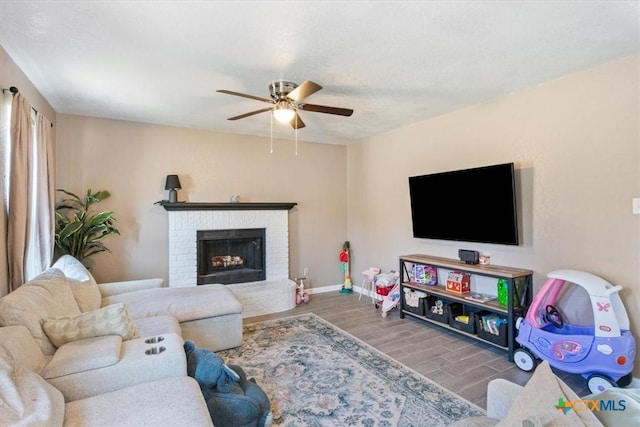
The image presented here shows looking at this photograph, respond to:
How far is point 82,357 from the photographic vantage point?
1.77 m

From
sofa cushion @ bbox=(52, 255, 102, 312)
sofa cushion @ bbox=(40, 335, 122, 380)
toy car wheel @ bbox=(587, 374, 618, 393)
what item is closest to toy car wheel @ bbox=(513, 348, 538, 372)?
toy car wheel @ bbox=(587, 374, 618, 393)

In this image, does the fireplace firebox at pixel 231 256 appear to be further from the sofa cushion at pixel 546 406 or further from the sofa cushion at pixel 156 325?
the sofa cushion at pixel 546 406

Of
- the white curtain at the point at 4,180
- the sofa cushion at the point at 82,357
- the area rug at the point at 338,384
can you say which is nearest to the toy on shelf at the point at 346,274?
the area rug at the point at 338,384

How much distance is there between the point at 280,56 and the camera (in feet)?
8.18

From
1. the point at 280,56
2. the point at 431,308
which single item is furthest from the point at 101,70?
the point at 431,308

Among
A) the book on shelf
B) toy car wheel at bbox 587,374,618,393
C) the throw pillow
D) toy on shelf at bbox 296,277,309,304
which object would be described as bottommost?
toy car wheel at bbox 587,374,618,393

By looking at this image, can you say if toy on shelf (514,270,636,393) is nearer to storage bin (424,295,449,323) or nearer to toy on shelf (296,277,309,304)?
storage bin (424,295,449,323)

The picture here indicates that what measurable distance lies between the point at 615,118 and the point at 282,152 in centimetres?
396

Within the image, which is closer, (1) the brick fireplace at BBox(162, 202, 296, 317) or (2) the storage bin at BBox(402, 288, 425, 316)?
(2) the storage bin at BBox(402, 288, 425, 316)

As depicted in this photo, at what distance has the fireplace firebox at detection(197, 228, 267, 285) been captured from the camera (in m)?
4.68

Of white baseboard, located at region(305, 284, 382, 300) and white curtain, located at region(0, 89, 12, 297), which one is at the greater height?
white curtain, located at region(0, 89, 12, 297)

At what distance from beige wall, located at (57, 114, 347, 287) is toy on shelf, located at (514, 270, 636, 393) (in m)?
3.26

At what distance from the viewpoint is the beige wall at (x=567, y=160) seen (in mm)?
2580

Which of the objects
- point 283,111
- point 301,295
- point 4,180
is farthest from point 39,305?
point 301,295
